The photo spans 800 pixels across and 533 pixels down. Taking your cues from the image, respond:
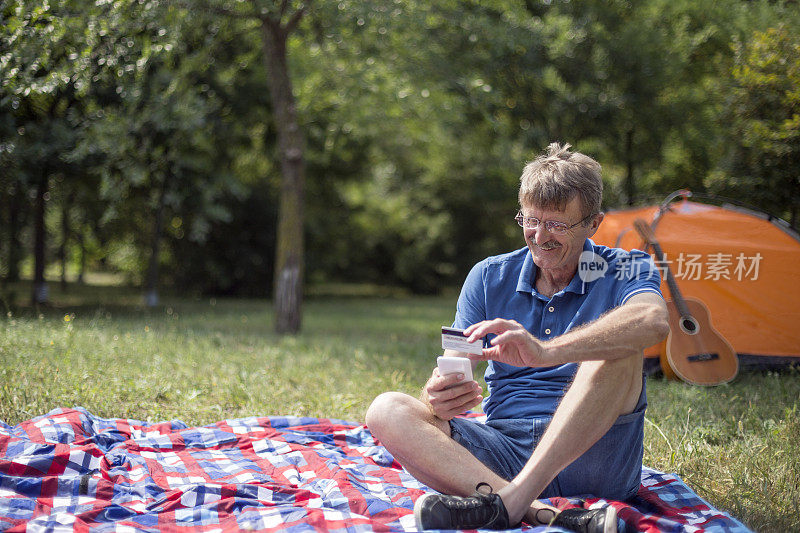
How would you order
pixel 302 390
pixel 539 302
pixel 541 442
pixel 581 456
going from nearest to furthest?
pixel 541 442 → pixel 581 456 → pixel 539 302 → pixel 302 390

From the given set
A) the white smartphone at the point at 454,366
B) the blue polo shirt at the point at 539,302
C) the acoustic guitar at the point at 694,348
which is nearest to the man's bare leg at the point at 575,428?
the blue polo shirt at the point at 539,302

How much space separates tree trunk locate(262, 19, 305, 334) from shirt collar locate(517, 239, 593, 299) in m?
5.41

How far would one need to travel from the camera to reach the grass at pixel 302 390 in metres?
3.21

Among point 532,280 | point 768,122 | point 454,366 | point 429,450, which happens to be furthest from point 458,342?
point 768,122

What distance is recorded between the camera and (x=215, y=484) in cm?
282

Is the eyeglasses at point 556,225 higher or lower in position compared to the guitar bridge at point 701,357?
higher

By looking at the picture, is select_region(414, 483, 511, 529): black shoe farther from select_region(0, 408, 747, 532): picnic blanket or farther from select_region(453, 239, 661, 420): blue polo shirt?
select_region(453, 239, 661, 420): blue polo shirt

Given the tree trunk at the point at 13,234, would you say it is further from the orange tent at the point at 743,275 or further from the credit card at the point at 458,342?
the credit card at the point at 458,342

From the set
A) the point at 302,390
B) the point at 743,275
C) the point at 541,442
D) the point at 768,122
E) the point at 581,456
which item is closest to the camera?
the point at 541,442

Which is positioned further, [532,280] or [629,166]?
[629,166]

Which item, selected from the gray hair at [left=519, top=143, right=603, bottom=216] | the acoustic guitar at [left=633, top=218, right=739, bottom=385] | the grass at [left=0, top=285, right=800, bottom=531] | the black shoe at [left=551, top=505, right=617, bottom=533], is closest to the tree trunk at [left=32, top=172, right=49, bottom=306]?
the grass at [left=0, top=285, right=800, bottom=531]

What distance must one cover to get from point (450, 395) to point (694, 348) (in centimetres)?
318

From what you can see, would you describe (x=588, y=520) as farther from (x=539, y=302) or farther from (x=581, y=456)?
(x=539, y=302)

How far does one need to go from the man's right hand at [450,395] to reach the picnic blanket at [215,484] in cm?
41
